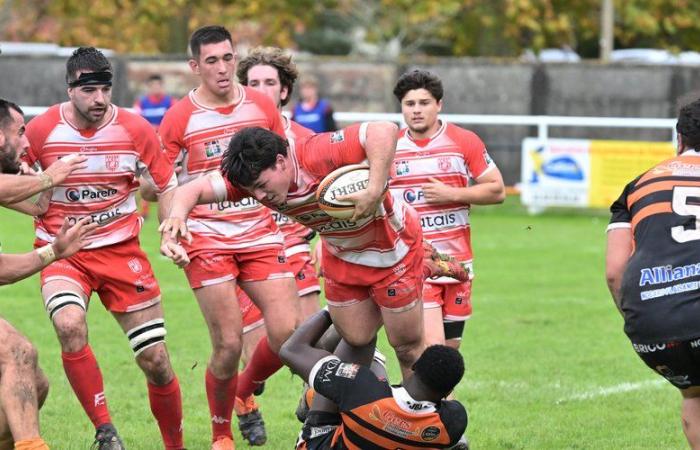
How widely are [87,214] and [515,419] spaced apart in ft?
10.3

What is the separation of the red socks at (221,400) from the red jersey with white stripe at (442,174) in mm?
1572

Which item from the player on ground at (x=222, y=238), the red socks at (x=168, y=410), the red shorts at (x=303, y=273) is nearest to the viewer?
the red socks at (x=168, y=410)

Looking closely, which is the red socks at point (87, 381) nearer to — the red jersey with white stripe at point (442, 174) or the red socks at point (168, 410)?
the red socks at point (168, 410)

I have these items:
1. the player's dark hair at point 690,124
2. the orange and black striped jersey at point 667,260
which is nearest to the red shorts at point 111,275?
the orange and black striped jersey at point 667,260

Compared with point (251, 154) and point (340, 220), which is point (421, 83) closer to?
point (340, 220)

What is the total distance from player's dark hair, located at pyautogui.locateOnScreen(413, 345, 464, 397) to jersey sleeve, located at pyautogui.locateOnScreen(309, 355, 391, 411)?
22 centimetres

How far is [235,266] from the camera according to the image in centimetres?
780

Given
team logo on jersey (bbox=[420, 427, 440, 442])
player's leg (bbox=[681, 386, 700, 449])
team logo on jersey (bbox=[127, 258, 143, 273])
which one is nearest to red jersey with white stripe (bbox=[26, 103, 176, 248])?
team logo on jersey (bbox=[127, 258, 143, 273])

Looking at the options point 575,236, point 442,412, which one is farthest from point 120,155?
point 575,236

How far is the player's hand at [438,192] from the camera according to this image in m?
8.04

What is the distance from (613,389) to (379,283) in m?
3.29

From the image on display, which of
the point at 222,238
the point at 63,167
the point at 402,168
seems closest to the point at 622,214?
the point at 402,168

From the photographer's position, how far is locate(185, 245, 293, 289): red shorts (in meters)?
7.68

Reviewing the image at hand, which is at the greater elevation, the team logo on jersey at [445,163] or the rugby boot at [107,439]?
the team logo on jersey at [445,163]
